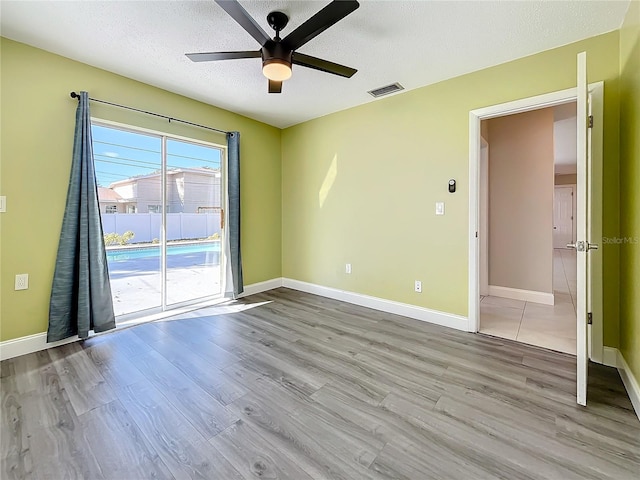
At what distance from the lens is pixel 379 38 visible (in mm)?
2266

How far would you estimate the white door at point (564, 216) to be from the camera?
9.11 meters

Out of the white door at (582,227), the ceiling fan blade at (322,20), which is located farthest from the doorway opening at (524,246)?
the ceiling fan blade at (322,20)

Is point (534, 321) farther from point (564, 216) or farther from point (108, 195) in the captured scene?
point (564, 216)

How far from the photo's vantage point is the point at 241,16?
163 centimetres

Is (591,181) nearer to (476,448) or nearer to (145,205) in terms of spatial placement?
(476,448)

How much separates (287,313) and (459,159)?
261 centimetres

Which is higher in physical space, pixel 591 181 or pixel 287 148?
pixel 287 148

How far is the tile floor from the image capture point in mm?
2650

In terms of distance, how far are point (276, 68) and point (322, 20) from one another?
450 mm

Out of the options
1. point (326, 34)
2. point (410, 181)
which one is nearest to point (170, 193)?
point (326, 34)

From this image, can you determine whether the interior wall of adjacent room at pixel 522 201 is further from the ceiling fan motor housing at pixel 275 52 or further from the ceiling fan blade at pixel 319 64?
the ceiling fan motor housing at pixel 275 52

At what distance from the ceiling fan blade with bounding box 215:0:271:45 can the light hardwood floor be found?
236cm

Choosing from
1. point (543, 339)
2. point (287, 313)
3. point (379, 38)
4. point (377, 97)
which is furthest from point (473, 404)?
point (377, 97)

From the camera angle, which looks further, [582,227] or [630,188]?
[630,188]
